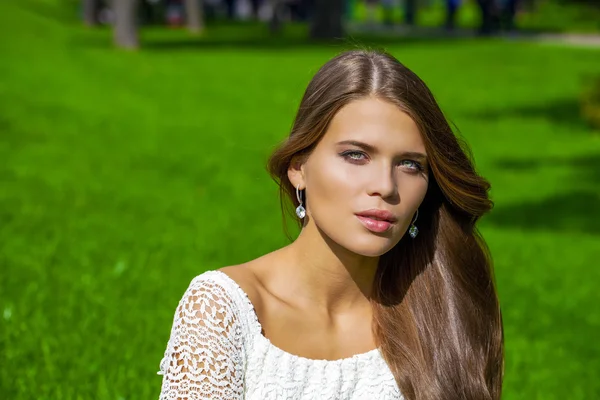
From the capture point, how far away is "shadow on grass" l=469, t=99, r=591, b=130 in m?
20.5

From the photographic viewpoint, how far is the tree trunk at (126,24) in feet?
106

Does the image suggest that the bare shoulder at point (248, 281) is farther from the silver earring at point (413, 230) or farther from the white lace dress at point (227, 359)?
the silver earring at point (413, 230)

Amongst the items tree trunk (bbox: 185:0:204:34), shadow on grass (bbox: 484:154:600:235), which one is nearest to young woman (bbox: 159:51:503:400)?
shadow on grass (bbox: 484:154:600:235)

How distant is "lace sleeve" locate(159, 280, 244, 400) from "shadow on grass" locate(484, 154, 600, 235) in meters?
9.16

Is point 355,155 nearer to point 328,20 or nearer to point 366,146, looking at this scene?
point 366,146

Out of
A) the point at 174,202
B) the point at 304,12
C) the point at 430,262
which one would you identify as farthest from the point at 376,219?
the point at 304,12

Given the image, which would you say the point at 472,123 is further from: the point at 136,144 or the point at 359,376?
the point at 359,376

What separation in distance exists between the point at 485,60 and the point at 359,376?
1075 inches

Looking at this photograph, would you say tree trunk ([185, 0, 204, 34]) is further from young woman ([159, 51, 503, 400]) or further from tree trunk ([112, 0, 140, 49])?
young woman ([159, 51, 503, 400])

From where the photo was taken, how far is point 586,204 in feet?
45.4

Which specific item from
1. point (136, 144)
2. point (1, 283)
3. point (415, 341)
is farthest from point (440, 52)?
point (415, 341)

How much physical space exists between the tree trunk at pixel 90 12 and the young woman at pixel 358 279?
1604 inches

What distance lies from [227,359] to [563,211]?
10.4m

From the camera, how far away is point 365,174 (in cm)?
366
